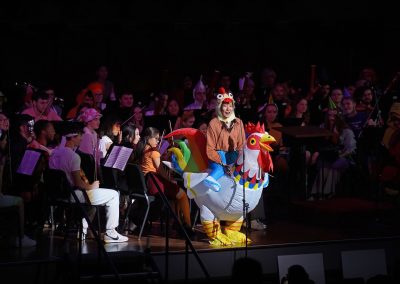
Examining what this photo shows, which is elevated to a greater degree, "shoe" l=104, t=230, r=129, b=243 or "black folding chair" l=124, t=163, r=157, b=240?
"black folding chair" l=124, t=163, r=157, b=240

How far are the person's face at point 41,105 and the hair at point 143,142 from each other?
1.72 metres

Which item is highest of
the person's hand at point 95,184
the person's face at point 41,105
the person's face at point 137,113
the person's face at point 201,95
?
the person's face at point 201,95

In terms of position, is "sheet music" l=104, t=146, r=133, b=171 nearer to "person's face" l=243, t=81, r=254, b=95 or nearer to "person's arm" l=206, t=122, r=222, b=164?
"person's arm" l=206, t=122, r=222, b=164

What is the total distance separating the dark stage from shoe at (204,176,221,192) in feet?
1.77

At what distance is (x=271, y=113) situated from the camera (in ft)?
30.7

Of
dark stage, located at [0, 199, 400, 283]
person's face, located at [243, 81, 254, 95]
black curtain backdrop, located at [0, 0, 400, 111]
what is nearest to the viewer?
dark stage, located at [0, 199, 400, 283]

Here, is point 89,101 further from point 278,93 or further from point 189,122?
point 278,93

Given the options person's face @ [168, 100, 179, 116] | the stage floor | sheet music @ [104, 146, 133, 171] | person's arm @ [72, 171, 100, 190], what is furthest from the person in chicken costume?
person's face @ [168, 100, 179, 116]

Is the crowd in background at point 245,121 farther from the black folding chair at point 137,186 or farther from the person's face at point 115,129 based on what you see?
the black folding chair at point 137,186

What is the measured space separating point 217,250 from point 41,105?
129 inches

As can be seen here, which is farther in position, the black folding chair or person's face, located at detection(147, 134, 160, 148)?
person's face, located at detection(147, 134, 160, 148)

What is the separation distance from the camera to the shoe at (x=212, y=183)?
22.6ft

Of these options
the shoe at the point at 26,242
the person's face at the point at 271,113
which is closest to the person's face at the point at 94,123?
the shoe at the point at 26,242

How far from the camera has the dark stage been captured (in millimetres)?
6145
